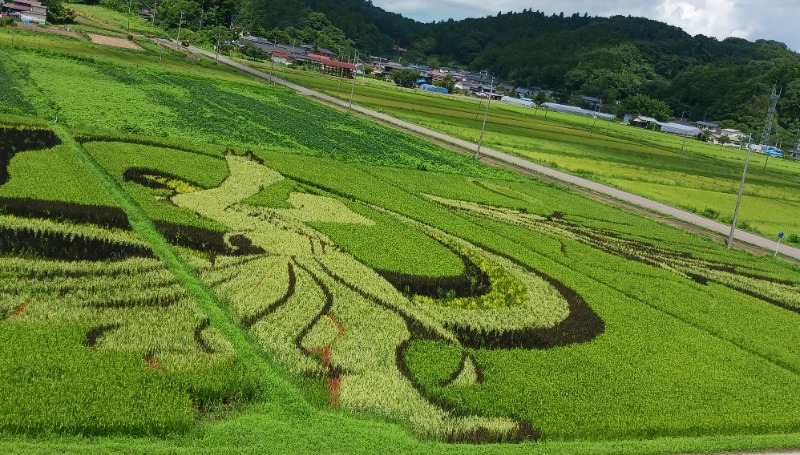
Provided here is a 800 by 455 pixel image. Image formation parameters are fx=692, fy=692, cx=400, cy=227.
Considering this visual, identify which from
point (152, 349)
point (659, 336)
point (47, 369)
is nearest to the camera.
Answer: point (47, 369)

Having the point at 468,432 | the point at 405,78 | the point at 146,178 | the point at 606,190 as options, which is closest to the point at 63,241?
the point at 146,178

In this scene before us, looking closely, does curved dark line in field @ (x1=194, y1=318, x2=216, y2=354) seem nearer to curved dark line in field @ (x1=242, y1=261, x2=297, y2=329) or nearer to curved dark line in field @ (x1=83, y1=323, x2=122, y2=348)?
curved dark line in field @ (x1=242, y1=261, x2=297, y2=329)

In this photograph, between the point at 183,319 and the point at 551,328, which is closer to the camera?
the point at 183,319

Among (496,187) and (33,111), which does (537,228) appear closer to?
(496,187)

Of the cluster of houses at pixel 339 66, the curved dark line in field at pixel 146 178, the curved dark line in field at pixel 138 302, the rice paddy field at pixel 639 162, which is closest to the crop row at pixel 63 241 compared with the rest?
the curved dark line in field at pixel 138 302

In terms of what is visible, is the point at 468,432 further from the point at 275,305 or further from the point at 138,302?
the point at 138,302

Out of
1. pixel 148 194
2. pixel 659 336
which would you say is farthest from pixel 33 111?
pixel 659 336

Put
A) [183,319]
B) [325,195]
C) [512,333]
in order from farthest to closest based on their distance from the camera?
[325,195] → [512,333] → [183,319]
